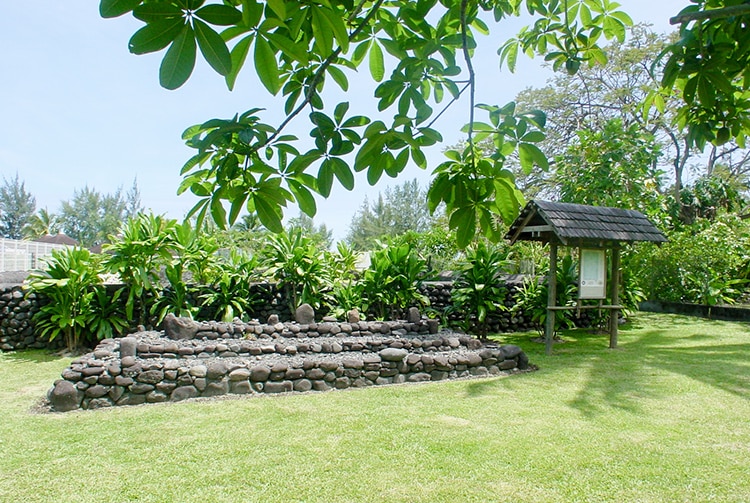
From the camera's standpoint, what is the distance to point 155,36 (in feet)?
3.07

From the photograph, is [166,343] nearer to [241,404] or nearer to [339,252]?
[241,404]

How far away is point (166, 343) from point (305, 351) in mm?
1790

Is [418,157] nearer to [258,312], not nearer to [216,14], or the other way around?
[216,14]

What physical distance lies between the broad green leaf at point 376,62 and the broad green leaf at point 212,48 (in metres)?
0.77

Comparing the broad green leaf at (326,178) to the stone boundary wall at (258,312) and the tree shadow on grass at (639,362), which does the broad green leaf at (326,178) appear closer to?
the tree shadow on grass at (639,362)

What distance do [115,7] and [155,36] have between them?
3.6 inches

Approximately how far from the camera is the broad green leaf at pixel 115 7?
0.93 m

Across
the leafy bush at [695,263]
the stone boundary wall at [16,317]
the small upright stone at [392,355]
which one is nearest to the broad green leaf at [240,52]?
the small upright stone at [392,355]

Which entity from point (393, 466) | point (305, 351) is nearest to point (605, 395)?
point (393, 466)

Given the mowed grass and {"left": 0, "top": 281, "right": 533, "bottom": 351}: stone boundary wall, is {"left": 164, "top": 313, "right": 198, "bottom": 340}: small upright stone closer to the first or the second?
{"left": 0, "top": 281, "right": 533, "bottom": 351}: stone boundary wall

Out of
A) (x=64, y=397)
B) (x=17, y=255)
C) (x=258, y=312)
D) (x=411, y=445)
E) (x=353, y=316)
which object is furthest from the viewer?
(x=17, y=255)

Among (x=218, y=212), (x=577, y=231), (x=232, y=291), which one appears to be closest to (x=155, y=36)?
(x=218, y=212)

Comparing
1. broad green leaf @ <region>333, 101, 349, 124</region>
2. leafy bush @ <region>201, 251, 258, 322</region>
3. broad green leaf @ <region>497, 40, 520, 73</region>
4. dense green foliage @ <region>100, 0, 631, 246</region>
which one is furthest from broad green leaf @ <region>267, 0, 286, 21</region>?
leafy bush @ <region>201, 251, 258, 322</region>

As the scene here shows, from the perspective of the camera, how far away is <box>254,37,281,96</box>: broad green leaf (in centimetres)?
107
